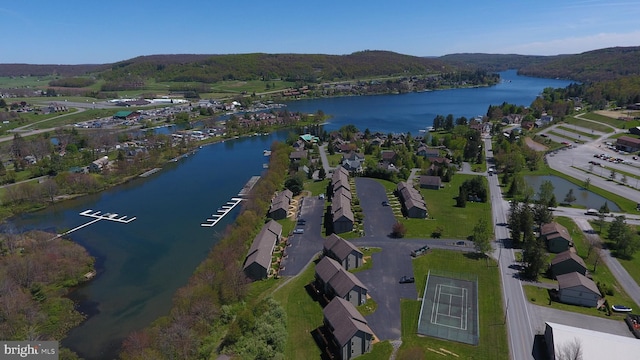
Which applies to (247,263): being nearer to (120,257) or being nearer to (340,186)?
(120,257)

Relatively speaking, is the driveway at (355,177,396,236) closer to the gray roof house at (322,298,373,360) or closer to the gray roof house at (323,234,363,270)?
the gray roof house at (323,234,363,270)

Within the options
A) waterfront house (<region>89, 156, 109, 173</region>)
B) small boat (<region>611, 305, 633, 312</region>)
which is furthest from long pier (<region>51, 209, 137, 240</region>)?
small boat (<region>611, 305, 633, 312</region>)

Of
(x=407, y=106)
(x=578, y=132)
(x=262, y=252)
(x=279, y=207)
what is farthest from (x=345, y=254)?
(x=407, y=106)

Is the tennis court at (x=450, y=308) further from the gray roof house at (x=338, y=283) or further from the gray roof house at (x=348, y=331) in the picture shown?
the gray roof house at (x=338, y=283)

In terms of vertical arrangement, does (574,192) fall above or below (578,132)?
below

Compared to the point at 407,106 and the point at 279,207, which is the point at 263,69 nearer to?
the point at 407,106

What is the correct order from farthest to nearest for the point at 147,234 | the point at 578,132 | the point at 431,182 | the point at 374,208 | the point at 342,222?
the point at 578,132 → the point at 431,182 → the point at 374,208 → the point at 147,234 → the point at 342,222

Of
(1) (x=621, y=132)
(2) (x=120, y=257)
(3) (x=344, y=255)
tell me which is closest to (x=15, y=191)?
(2) (x=120, y=257)

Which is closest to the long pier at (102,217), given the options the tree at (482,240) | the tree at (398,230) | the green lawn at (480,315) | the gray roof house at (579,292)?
the tree at (398,230)

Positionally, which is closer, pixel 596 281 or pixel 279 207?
pixel 596 281
